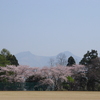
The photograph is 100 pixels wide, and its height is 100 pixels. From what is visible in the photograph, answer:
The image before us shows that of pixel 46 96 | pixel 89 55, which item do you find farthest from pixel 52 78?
pixel 46 96

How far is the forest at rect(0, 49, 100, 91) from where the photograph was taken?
47.8 metres

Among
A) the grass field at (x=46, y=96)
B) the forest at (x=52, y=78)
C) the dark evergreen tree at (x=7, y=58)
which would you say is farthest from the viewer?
the dark evergreen tree at (x=7, y=58)

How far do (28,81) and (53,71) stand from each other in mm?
5077

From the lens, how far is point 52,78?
4941 cm

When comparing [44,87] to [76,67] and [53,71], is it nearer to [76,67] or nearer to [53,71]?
[53,71]

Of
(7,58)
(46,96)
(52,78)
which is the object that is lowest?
(46,96)

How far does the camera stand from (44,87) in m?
47.9

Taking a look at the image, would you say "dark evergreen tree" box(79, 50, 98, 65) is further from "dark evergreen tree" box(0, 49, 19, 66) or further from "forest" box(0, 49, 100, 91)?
"dark evergreen tree" box(0, 49, 19, 66)

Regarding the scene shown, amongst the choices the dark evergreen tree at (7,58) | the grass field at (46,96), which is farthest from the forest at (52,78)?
the grass field at (46,96)

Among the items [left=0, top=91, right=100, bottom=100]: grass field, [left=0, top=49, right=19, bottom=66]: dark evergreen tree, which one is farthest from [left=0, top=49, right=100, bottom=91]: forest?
[left=0, top=91, right=100, bottom=100]: grass field

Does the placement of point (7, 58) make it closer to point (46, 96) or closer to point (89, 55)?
point (89, 55)

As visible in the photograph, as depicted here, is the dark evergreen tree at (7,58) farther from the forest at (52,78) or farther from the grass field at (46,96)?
the grass field at (46,96)

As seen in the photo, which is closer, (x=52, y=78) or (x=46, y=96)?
(x=46, y=96)

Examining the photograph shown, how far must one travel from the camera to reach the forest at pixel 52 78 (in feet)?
157
